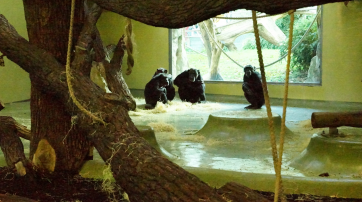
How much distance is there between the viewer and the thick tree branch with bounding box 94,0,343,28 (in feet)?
4.23

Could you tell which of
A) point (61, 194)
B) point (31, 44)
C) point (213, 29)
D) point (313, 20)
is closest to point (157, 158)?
point (61, 194)

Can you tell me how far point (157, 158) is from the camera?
188cm

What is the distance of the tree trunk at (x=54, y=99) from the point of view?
2658 millimetres

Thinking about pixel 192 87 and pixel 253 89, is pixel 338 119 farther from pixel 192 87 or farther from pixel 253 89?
pixel 192 87

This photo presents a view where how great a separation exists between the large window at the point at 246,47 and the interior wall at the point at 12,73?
322 cm

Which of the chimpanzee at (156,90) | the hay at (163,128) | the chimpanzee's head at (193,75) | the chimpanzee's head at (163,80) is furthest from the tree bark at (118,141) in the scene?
the chimpanzee's head at (193,75)

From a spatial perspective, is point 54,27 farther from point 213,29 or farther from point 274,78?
point 213,29

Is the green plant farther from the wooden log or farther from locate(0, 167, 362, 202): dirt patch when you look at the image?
locate(0, 167, 362, 202): dirt patch

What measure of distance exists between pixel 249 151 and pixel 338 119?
1.10 metres

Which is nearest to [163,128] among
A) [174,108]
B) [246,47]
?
[174,108]

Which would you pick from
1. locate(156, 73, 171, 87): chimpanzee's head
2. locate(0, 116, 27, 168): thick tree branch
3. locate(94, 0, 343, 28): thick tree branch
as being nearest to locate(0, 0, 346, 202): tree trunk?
locate(94, 0, 343, 28): thick tree branch

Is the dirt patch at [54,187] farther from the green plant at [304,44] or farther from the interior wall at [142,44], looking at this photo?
the interior wall at [142,44]

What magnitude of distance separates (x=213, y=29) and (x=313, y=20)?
274cm

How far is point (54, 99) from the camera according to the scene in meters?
2.67
